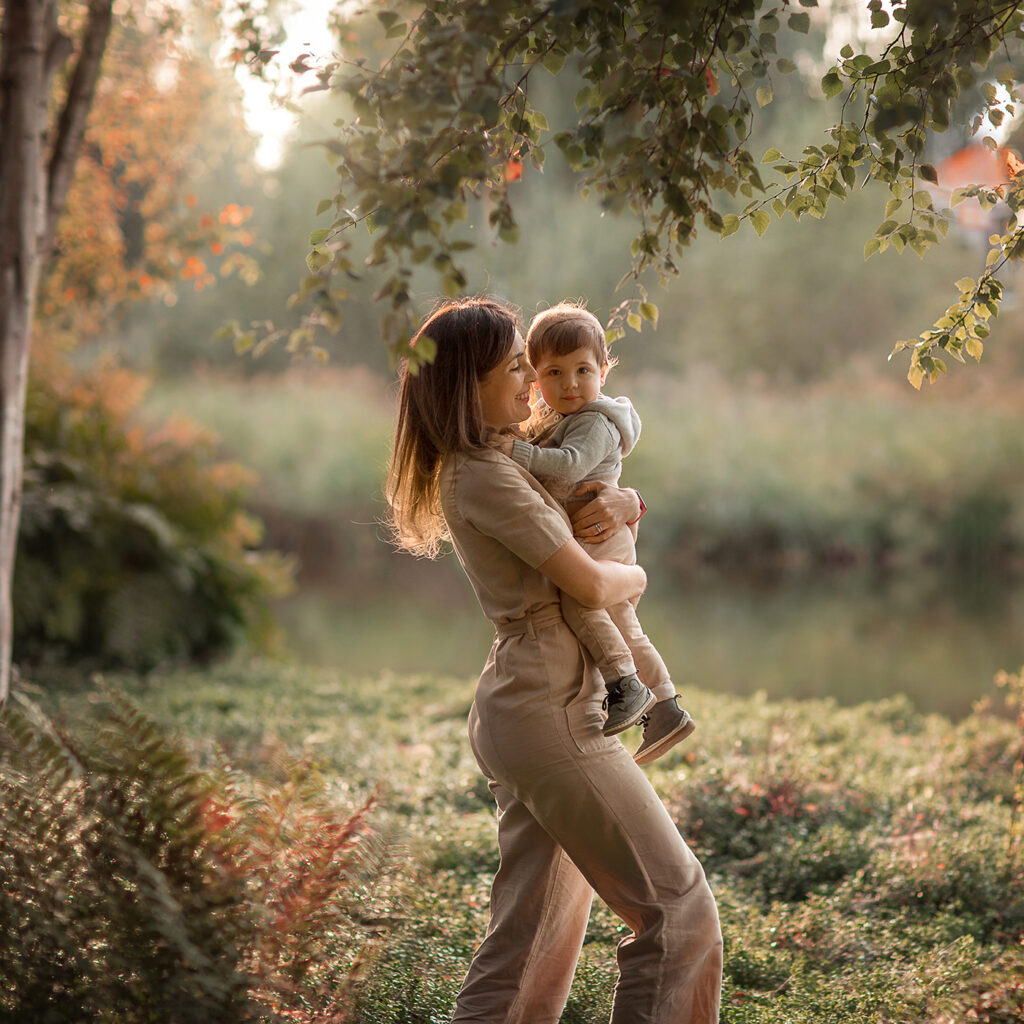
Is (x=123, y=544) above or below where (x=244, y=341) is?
above

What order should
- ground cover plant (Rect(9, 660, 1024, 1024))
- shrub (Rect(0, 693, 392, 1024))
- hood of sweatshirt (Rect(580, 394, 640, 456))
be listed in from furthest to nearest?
ground cover plant (Rect(9, 660, 1024, 1024)), hood of sweatshirt (Rect(580, 394, 640, 456)), shrub (Rect(0, 693, 392, 1024))

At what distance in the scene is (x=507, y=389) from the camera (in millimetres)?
2518

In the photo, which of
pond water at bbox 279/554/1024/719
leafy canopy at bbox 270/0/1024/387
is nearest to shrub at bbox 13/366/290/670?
pond water at bbox 279/554/1024/719

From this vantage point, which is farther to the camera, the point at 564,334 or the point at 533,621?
the point at 564,334

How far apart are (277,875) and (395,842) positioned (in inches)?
13.2

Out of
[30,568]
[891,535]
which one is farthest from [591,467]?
[891,535]

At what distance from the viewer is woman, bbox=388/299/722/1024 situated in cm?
233

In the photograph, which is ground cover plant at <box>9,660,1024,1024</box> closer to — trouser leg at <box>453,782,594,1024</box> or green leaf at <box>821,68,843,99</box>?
trouser leg at <box>453,782,594,1024</box>

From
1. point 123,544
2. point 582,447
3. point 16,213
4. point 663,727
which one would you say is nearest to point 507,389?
point 582,447

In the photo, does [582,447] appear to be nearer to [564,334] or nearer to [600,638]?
[564,334]

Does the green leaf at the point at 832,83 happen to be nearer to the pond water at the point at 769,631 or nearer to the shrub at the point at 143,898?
the shrub at the point at 143,898

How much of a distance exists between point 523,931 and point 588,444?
116cm

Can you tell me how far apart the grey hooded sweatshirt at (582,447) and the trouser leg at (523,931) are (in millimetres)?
756

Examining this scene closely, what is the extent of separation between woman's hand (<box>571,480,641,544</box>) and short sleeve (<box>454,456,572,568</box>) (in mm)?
207
